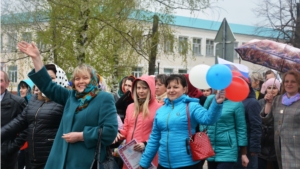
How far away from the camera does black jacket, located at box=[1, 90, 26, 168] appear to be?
651cm

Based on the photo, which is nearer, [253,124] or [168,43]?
[253,124]

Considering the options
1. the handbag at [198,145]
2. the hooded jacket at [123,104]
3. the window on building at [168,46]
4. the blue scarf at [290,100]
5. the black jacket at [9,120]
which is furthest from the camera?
the window on building at [168,46]

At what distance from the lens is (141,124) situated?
22.7 ft

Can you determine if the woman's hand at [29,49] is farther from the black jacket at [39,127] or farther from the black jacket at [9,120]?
the black jacket at [9,120]

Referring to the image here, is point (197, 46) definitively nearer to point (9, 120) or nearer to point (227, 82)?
point (9, 120)

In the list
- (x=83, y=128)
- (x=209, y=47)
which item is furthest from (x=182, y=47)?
(x=209, y=47)

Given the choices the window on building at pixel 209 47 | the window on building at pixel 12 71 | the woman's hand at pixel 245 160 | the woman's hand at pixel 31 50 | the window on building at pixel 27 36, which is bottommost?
the woman's hand at pixel 245 160

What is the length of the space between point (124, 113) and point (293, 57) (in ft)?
9.39

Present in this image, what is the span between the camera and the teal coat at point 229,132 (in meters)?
6.84

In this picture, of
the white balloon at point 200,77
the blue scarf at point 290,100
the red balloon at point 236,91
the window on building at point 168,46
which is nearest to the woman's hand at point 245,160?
the blue scarf at point 290,100

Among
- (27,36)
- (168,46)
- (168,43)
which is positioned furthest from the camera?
(27,36)

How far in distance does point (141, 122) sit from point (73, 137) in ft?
6.66

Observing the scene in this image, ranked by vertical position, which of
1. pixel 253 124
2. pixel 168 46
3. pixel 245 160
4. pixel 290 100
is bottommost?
pixel 245 160

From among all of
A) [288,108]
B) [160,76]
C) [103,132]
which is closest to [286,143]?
[288,108]
